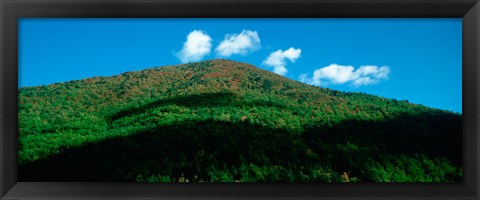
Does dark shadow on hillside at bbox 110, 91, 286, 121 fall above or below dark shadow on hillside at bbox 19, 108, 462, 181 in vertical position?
above

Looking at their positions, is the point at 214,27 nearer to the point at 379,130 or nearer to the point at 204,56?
the point at 204,56

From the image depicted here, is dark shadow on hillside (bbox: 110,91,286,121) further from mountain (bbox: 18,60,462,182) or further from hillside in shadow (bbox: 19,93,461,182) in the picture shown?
hillside in shadow (bbox: 19,93,461,182)

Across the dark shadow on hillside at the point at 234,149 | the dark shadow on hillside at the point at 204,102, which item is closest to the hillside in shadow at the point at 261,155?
the dark shadow on hillside at the point at 234,149

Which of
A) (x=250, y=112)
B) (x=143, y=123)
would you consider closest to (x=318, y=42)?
(x=250, y=112)

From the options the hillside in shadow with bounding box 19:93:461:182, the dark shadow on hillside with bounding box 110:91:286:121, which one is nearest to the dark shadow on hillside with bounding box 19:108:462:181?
the hillside in shadow with bounding box 19:93:461:182

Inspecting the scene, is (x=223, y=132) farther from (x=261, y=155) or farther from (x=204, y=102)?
(x=204, y=102)
